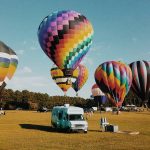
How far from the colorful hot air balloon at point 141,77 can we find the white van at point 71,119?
44.5 metres

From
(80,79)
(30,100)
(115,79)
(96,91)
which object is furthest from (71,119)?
(30,100)

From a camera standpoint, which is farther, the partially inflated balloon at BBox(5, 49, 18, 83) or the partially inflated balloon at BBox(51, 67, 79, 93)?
the partially inflated balloon at BBox(51, 67, 79, 93)

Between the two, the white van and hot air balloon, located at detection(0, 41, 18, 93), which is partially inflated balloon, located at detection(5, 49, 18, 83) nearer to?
hot air balloon, located at detection(0, 41, 18, 93)

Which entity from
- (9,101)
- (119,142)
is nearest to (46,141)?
(119,142)

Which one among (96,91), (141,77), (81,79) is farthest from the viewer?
(96,91)

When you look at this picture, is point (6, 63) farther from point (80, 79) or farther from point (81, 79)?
point (81, 79)

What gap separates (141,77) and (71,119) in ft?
154

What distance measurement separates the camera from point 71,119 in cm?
3656

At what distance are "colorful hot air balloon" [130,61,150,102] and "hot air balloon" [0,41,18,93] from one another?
1157 inches

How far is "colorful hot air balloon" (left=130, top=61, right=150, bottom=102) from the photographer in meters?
81.0

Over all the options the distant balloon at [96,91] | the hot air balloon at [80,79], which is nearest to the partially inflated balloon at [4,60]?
the hot air balloon at [80,79]

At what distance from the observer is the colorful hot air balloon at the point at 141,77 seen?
81000 mm

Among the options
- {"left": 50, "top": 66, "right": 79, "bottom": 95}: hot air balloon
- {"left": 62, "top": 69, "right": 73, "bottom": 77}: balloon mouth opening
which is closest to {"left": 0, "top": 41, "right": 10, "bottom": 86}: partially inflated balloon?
{"left": 62, "top": 69, "right": 73, "bottom": 77}: balloon mouth opening

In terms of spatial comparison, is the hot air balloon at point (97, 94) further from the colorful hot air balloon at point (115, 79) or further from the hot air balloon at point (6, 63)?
the hot air balloon at point (6, 63)
